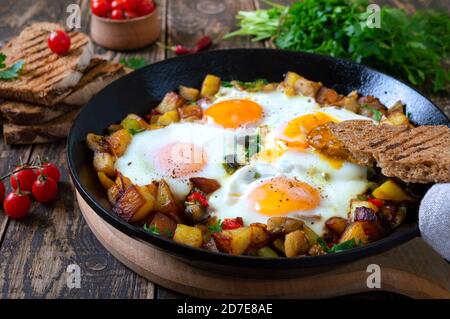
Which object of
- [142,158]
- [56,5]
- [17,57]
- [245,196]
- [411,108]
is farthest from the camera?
[56,5]

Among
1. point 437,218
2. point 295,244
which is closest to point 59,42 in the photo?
point 295,244

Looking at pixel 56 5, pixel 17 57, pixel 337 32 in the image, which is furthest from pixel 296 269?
pixel 56 5

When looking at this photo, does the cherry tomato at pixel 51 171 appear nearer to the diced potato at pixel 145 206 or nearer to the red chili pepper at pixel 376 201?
the diced potato at pixel 145 206

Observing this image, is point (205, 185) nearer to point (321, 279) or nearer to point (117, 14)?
point (321, 279)

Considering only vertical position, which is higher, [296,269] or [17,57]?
[296,269]

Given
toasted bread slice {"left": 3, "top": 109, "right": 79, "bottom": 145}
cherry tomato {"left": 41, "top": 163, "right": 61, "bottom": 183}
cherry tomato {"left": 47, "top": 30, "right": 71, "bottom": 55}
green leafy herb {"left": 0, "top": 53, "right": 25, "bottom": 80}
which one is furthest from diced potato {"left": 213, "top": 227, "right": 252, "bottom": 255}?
cherry tomato {"left": 47, "top": 30, "right": 71, "bottom": 55}
